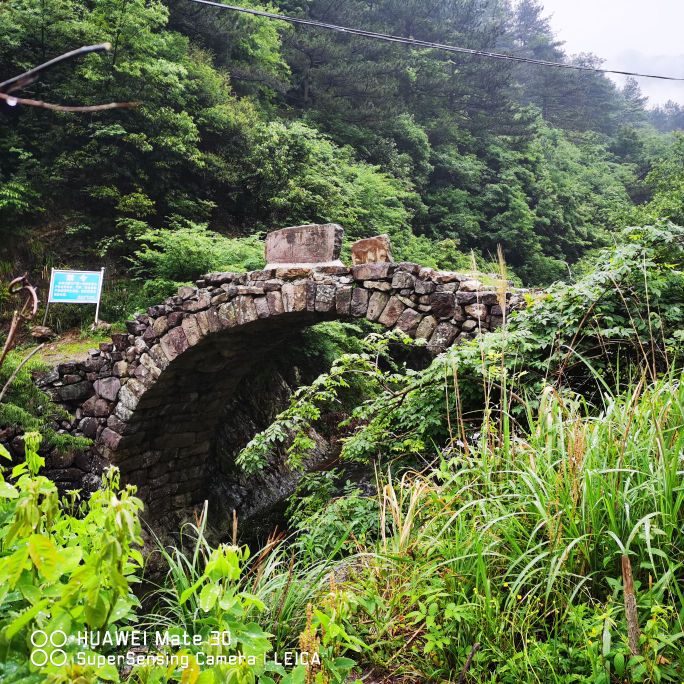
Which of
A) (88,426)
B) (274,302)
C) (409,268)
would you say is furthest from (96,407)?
(409,268)

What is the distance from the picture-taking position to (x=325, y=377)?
4.43m

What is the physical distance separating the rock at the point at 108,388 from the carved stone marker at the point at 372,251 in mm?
3183

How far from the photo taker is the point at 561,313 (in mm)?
3852

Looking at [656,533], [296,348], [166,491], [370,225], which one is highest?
Answer: [370,225]

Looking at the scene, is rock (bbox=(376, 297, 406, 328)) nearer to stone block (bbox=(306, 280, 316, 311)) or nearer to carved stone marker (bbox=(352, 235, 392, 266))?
carved stone marker (bbox=(352, 235, 392, 266))

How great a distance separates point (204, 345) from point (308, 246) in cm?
165

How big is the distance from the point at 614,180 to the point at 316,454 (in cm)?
1911

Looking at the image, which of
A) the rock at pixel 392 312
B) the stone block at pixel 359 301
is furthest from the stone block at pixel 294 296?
the rock at pixel 392 312

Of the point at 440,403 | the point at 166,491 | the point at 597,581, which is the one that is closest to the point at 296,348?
the point at 166,491

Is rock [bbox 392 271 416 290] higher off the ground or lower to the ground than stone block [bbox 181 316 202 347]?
higher

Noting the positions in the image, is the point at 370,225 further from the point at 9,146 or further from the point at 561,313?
the point at 561,313

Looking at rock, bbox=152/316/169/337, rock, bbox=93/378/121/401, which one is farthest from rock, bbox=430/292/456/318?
rock, bbox=93/378/121/401

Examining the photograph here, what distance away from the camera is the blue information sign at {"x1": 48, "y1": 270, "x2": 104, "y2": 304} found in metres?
6.74

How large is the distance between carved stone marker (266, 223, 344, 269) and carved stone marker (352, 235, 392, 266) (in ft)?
0.82
